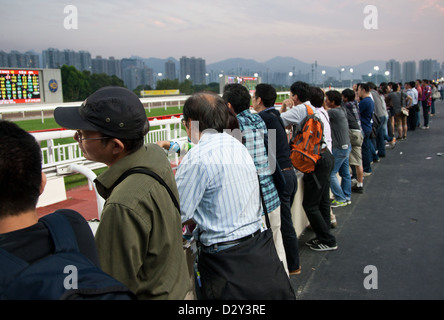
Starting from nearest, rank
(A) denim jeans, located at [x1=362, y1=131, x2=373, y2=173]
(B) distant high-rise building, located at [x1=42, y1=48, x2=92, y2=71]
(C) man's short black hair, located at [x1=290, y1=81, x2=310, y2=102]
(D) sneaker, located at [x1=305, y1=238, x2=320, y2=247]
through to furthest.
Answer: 1. (C) man's short black hair, located at [x1=290, y1=81, x2=310, y2=102]
2. (D) sneaker, located at [x1=305, y1=238, x2=320, y2=247]
3. (A) denim jeans, located at [x1=362, y1=131, x2=373, y2=173]
4. (B) distant high-rise building, located at [x1=42, y1=48, x2=92, y2=71]

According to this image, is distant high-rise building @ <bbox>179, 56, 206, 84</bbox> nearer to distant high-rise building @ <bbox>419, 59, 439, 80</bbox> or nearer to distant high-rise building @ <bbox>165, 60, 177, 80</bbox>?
distant high-rise building @ <bbox>165, 60, 177, 80</bbox>

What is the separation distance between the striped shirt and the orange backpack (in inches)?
99.2

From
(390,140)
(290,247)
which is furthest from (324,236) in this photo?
(390,140)

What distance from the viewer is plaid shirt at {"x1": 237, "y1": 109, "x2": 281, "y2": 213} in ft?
11.2

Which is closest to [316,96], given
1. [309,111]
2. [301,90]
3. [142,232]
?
[301,90]

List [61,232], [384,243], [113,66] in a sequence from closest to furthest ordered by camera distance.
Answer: [61,232] < [384,243] < [113,66]

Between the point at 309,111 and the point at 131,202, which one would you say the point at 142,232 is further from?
the point at 309,111

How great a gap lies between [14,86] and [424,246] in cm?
2231

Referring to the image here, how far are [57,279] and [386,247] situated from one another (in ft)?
15.2

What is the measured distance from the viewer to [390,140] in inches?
491

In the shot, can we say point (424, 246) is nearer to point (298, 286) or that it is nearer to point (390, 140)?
point (298, 286)

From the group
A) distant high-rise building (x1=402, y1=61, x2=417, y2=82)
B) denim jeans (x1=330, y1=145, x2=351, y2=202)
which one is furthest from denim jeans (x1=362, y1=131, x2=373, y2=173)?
distant high-rise building (x1=402, y1=61, x2=417, y2=82)

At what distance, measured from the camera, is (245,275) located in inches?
82.0

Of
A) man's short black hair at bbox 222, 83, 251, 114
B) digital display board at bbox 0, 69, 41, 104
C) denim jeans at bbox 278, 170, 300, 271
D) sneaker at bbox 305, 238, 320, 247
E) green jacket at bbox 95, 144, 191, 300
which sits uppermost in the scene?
digital display board at bbox 0, 69, 41, 104
